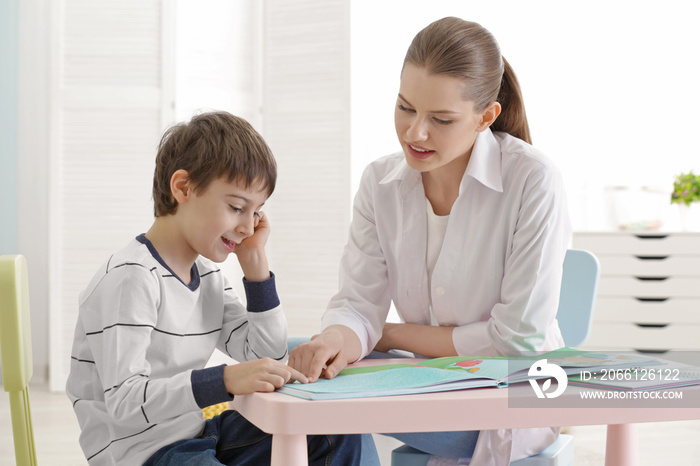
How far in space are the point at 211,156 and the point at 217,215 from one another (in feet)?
0.34

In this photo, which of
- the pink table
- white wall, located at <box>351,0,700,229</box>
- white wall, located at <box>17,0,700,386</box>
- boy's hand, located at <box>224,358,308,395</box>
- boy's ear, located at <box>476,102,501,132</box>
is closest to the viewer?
the pink table

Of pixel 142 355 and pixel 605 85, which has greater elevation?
pixel 605 85

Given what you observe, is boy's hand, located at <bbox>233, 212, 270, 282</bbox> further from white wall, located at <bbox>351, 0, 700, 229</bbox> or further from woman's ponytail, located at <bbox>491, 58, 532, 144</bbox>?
white wall, located at <bbox>351, 0, 700, 229</bbox>

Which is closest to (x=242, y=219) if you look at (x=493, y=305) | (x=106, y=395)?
(x=106, y=395)

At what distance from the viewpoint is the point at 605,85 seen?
185 inches

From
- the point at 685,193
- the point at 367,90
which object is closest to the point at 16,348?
the point at 367,90

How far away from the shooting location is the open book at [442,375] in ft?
2.89

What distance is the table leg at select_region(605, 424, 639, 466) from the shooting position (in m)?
1.12

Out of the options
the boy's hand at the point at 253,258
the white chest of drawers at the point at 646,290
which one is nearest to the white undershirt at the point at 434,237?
the boy's hand at the point at 253,258

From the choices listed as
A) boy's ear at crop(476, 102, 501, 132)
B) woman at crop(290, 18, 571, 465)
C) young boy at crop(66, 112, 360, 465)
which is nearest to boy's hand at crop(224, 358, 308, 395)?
young boy at crop(66, 112, 360, 465)

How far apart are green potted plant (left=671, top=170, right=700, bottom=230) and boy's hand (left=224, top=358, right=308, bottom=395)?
375 centimetres

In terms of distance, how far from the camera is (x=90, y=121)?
144 inches

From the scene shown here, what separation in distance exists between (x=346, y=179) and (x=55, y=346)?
169 cm

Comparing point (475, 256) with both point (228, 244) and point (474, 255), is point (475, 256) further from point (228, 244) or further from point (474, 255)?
point (228, 244)
